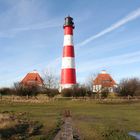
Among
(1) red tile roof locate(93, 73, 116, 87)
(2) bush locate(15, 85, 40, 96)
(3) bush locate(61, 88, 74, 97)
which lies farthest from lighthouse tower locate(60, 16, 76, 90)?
(1) red tile roof locate(93, 73, 116, 87)

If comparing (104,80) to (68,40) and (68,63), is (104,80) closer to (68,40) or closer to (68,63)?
(68,63)

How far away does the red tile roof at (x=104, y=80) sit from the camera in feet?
350

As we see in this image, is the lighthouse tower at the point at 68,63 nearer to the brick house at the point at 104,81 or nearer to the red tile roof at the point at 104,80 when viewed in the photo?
the brick house at the point at 104,81

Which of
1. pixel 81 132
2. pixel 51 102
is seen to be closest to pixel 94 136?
pixel 81 132

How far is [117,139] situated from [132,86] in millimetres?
69882

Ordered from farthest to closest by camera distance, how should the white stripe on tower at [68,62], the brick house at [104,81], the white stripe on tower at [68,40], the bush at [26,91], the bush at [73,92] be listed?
1. the brick house at [104,81]
2. the bush at [26,91]
3. the bush at [73,92]
4. the white stripe on tower at [68,40]
5. the white stripe on tower at [68,62]

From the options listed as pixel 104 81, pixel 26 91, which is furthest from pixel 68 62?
pixel 104 81

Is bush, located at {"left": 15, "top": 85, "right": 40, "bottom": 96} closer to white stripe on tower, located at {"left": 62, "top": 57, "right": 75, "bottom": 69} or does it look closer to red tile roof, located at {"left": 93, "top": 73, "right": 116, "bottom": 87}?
white stripe on tower, located at {"left": 62, "top": 57, "right": 75, "bottom": 69}

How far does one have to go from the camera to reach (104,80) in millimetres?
110312

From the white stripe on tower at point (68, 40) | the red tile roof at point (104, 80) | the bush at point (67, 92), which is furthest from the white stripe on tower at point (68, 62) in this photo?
the red tile roof at point (104, 80)

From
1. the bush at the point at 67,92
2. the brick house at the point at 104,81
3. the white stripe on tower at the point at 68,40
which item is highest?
the white stripe on tower at the point at 68,40

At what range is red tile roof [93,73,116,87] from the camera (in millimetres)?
106812

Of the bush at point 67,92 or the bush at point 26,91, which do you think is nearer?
the bush at point 67,92

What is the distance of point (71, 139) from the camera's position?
63.6 feet
